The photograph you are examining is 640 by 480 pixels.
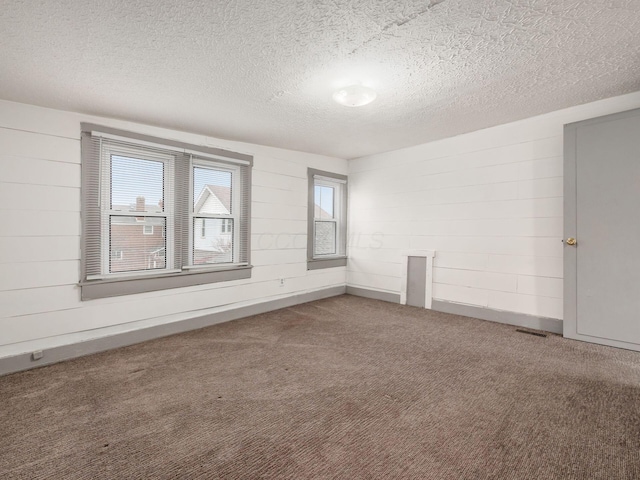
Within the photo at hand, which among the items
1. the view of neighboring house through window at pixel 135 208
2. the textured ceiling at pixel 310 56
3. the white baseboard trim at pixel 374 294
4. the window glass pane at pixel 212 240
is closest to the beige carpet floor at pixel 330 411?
the view of neighboring house through window at pixel 135 208

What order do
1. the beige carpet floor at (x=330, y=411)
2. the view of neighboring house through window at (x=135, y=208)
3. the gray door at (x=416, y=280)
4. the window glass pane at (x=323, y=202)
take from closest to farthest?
the beige carpet floor at (x=330, y=411) → the view of neighboring house through window at (x=135, y=208) → the gray door at (x=416, y=280) → the window glass pane at (x=323, y=202)

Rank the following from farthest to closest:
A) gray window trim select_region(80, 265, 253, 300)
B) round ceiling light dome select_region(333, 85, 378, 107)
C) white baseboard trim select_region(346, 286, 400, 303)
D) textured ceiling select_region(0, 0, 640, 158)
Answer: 1. white baseboard trim select_region(346, 286, 400, 303)
2. gray window trim select_region(80, 265, 253, 300)
3. round ceiling light dome select_region(333, 85, 378, 107)
4. textured ceiling select_region(0, 0, 640, 158)

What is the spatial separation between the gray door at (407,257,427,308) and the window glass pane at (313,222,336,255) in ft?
4.74

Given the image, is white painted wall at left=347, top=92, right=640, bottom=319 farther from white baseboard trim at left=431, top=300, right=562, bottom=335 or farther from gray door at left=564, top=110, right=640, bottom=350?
gray door at left=564, top=110, right=640, bottom=350

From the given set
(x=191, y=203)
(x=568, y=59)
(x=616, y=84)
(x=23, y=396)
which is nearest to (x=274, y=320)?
(x=191, y=203)

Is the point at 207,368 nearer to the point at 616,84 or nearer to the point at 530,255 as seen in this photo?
the point at 530,255

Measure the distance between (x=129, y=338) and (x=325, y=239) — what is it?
10.7 feet

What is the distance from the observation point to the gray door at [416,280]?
182 inches

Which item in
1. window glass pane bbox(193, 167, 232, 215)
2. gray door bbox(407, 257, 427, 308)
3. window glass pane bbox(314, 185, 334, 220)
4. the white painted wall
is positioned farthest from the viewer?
window glass pane bbox(314, 185, 334, 220)

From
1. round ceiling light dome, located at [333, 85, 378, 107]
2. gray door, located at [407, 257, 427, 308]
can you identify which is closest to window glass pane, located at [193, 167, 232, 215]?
round ceiling light dome, located at [333, 85, 378, 107]

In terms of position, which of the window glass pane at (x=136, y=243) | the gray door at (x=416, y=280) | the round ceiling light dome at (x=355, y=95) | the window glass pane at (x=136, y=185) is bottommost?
the gray door at (x=416, y=280)

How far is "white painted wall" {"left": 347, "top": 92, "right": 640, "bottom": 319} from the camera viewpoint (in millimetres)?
3455

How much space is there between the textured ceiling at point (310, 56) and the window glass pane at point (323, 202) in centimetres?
200

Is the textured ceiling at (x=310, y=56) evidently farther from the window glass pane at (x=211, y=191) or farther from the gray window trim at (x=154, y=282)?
the gray window trim at (x=154, y=282)
